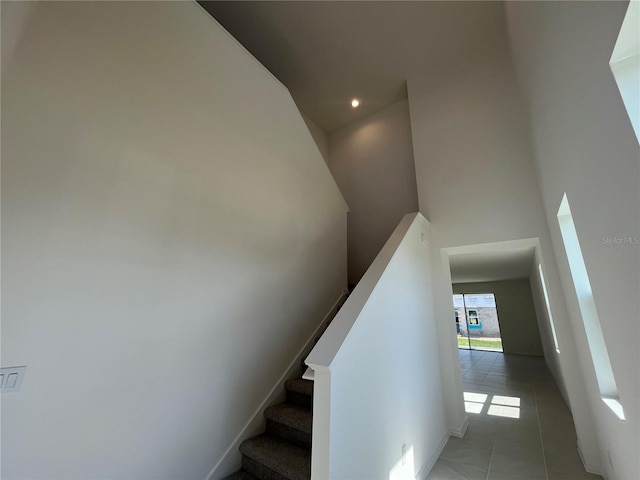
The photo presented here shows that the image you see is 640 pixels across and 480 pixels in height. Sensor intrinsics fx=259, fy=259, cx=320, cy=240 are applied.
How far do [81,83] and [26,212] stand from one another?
759 millimetres

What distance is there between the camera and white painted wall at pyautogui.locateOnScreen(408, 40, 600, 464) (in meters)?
2.66

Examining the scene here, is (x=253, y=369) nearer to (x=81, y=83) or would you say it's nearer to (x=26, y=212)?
(x=26, y=212)

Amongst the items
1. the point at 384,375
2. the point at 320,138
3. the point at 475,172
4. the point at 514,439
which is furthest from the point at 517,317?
the point at 384,375

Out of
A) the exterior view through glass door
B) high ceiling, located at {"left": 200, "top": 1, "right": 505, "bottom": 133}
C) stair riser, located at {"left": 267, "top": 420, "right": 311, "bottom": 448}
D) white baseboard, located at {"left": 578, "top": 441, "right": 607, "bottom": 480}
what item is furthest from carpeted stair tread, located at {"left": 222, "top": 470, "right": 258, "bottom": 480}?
the exterior view through glass door

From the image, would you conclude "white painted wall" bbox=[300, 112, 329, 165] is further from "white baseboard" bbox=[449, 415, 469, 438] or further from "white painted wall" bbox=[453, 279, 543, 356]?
"white painted wall" bbox=[453, 279, 543, 356]

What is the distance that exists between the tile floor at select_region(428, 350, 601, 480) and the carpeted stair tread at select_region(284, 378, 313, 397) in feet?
3.90

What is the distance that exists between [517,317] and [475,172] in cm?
708

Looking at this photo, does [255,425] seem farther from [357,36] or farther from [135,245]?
[357,36]

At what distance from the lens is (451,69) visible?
354 cm

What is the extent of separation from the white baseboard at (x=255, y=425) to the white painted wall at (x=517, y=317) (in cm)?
792

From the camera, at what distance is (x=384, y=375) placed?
174 cm

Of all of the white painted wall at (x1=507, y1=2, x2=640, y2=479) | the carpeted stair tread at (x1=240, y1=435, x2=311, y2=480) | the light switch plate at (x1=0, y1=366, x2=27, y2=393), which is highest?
the white painted wall at (x1=507, y1=2, x2=640, y2=479)

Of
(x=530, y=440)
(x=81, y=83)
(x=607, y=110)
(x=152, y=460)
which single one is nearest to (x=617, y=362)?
(x=607, y=110)

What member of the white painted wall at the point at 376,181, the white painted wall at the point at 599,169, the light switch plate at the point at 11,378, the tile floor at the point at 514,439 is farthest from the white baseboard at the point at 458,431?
the light switch plate at the point at 11,378
